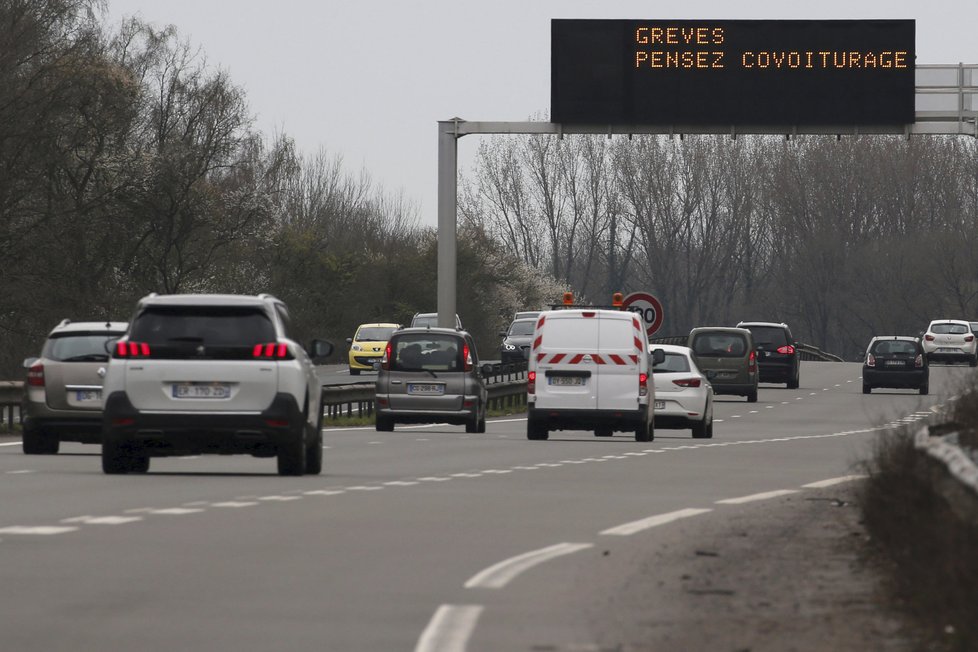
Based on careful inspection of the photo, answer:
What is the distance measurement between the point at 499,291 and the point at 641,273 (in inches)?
1255

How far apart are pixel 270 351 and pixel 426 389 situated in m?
13.9

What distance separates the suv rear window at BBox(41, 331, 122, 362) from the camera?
25.2 meters

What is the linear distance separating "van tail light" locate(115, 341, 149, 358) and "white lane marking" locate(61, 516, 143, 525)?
506cm

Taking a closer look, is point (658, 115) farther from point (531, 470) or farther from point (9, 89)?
point (531, 470)

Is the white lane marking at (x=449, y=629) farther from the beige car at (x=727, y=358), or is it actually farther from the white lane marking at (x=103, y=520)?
the beige car at (x=727, y=358)

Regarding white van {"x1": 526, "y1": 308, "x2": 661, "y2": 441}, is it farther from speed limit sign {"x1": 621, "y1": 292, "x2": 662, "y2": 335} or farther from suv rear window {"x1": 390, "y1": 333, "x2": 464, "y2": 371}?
speed limit sign {"x1": 621, "y1": 292, "x2": 662, "y2": 335}

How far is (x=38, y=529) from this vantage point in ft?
47.4

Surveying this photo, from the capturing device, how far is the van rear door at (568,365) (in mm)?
31422

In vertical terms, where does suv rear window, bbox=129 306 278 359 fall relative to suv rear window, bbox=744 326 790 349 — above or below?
above

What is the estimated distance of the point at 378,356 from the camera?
6931 cm

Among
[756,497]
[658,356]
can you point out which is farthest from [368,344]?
[756,497]

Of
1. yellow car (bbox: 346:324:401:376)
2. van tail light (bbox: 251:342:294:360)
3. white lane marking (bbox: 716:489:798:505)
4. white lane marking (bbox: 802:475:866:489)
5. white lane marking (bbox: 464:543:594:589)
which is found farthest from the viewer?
yellow car (bbox: 346:324:401:376)

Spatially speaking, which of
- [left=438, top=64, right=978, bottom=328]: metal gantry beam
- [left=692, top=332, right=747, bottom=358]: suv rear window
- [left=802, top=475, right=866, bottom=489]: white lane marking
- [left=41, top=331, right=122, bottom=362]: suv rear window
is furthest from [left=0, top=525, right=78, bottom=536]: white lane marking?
[left=692, top=332, right=747, bottom=358]: suv rear window

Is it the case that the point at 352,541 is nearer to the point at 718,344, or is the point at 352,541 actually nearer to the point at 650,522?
the point at 650,522
